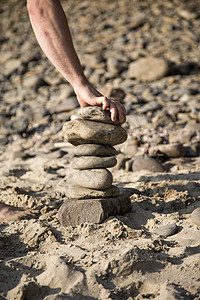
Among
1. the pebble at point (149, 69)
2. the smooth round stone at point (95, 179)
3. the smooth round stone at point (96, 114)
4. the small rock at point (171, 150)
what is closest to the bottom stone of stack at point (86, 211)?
the smooth round stone at point (95, 179)

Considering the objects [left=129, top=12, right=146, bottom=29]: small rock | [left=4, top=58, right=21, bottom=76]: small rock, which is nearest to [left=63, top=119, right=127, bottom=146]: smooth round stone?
[left=4, top=58, right=21, bottom=76]: small rock

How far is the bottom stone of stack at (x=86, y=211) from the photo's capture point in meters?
2.23

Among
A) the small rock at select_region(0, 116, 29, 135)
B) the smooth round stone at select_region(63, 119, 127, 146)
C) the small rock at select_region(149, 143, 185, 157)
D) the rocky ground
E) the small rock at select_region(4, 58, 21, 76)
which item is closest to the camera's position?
the rocky ground

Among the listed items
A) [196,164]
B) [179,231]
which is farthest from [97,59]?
[179,231]

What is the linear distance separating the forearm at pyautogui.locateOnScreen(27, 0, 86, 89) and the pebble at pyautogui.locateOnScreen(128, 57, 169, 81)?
503 centimetres

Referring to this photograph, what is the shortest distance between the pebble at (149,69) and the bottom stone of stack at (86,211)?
17.9 ft

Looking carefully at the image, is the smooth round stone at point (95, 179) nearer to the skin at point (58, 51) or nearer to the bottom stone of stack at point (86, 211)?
the bottom stone of stack at point (86, 211)

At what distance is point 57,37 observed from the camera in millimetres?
2410

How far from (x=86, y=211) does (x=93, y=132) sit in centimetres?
61

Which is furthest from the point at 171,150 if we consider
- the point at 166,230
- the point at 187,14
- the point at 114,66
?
the point at 187,14

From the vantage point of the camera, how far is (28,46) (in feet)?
33.4

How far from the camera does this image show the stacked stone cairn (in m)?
2.26

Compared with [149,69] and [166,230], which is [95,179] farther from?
[149,69]

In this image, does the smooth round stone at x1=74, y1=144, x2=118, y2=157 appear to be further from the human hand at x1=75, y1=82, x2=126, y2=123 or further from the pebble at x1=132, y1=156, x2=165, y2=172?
the pebble at x1=132, y1=156, x2=165, y2=172
